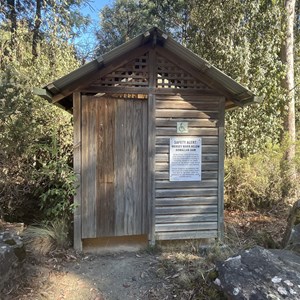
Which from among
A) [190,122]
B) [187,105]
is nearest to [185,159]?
[190,122]

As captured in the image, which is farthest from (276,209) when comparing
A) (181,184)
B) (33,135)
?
(33,135)

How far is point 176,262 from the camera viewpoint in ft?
15.9

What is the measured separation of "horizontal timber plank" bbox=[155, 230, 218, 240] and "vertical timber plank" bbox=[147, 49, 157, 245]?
0.54 feet

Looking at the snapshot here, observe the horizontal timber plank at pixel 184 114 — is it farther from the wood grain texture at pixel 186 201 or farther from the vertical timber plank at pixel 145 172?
the wood grain texture at pixel 186 201

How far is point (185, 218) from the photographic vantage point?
5.57 metres

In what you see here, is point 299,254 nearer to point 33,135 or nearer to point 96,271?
point 96,271

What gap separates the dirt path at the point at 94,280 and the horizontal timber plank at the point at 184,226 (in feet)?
1.71

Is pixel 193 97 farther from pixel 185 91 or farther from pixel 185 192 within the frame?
pixel 185 192

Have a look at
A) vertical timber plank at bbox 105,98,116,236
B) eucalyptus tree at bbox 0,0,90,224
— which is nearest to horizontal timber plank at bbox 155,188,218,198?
vertical timber plank at bbox 105,98,116,236

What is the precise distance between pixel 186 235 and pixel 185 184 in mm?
893

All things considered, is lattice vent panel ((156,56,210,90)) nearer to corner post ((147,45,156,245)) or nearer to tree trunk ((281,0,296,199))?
corner post ((147,45,156,245))

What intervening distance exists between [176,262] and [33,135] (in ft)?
12.4

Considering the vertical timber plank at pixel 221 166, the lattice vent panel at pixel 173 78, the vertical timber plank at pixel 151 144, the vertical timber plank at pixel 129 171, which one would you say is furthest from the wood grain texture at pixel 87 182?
the vertical timber plank at pixel 221 166

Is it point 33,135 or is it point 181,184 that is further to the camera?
point 33,135
